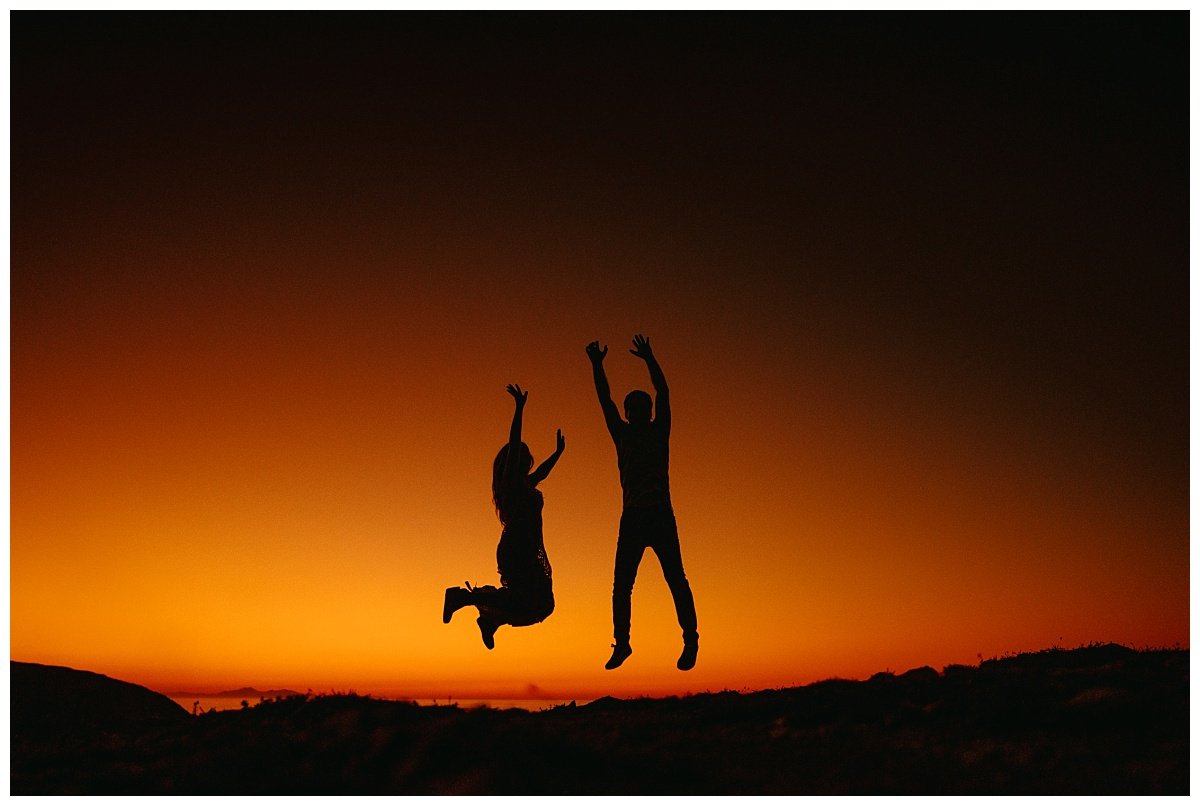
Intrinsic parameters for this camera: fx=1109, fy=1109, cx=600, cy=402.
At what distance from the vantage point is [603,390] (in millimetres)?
14031

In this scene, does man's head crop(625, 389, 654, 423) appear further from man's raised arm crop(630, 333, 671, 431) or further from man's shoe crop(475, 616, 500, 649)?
man's shoe crop(475, 616, 500, 649)

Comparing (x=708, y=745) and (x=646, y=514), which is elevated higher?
(x=646, y=514)

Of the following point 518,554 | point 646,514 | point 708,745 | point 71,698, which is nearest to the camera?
point 708,745

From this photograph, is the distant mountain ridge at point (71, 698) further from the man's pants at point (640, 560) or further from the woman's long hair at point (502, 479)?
the man's pants at point (640, 560)

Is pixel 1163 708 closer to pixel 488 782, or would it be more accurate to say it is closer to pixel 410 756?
pixel 488 782

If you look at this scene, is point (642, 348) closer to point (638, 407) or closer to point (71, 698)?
point (638, 407)

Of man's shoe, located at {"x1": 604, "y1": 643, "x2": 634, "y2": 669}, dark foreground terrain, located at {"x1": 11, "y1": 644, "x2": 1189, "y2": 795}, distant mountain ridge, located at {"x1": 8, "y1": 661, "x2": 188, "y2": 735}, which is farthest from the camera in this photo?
distant mountain ridge, located at {"x1": 8, "y1": 661, "x2": 188, "y2": 735}

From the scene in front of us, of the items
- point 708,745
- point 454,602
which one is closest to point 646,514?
point 708,745

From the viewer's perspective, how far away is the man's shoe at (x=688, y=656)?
1362 cm

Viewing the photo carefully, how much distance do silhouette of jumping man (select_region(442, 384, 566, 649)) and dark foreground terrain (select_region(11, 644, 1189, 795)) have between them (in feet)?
A: 6.06

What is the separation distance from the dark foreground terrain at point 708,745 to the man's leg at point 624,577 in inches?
37.7

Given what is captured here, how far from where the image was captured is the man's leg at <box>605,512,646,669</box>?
13.7 metres

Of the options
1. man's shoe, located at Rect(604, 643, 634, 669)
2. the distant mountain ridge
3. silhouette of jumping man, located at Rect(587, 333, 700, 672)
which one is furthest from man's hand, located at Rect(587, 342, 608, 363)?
the distant mountain ridge

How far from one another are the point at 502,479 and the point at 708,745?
561cm
